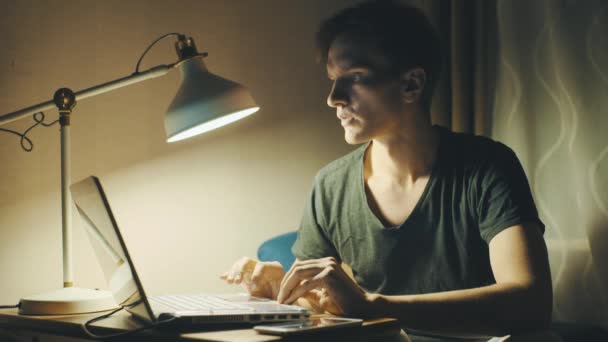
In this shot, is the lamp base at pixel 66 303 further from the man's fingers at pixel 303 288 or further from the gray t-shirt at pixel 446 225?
the gray t-shirt at pixel 446 225

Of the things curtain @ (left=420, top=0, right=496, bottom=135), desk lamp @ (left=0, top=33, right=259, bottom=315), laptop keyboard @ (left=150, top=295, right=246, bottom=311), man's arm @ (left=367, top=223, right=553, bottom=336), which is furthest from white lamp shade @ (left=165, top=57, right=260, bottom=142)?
curtain @ (left=420, top=0, right=496, bottom=135)

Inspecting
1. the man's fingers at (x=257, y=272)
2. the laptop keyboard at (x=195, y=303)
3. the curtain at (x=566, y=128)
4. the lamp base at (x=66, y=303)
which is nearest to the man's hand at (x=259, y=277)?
the man's fingers at (x=257, y=272)

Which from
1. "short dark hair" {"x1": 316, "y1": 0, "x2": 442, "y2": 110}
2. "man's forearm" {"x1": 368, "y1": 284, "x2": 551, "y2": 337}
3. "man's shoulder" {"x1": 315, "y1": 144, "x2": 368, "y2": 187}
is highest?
"short dark hair" {"x1": 316, "y1": 0, "x2": 442, "y2": 110}

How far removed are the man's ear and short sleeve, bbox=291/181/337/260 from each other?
320 millimetres

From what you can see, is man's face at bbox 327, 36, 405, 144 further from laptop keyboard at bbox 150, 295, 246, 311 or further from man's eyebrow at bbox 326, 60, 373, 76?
laptop keyboard at bbox 150, 295, 246, 311

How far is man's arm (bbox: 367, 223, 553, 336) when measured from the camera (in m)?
0.92

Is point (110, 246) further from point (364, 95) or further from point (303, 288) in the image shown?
point (364, 95)

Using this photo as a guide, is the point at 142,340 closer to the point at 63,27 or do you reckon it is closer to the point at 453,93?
the point at 63,27

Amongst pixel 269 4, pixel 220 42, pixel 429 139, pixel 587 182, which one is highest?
pixel 269 4

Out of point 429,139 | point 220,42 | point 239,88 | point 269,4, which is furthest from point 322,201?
point 269,4

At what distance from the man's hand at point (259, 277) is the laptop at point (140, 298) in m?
0.03

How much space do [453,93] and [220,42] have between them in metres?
0.73

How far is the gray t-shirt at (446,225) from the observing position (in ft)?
3.85

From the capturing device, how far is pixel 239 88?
1160 mm
